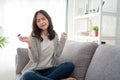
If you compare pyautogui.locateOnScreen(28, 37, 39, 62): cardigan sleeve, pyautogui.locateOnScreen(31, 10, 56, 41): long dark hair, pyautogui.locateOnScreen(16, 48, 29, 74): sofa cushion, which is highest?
pyautogui.locateOnScreen(31, 10, 56, 41): long dark hair

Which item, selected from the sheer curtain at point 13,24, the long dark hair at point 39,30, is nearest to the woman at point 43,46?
the long dark hair at point 39,30

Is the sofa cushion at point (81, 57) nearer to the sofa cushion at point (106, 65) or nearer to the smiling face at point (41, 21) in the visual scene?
the sofa cushion at point (106, 65)

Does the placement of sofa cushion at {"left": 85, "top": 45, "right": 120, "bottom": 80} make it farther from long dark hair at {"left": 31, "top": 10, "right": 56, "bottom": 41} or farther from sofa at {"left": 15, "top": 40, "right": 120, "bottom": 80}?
long dark hair at {"left": 31, "top": 10, "right": 56, "bottom": 41}

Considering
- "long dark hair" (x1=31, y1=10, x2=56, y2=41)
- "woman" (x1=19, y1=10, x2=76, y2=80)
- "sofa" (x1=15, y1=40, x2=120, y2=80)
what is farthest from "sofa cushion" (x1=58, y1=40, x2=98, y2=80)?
"long dark hair" (x1=31, y1=10, x2=56, y2=41)

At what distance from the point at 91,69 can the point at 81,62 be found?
167 millimetres

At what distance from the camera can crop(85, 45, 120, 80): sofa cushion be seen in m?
1.29

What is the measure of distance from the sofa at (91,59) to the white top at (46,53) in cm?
11

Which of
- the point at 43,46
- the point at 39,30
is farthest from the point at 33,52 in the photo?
the point at 39,30

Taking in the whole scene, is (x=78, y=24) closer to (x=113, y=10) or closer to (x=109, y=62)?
(x=113, y=10)

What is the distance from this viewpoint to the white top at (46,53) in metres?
1.87

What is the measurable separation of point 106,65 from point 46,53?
73 cm

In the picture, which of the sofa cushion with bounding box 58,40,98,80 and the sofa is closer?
the sofa

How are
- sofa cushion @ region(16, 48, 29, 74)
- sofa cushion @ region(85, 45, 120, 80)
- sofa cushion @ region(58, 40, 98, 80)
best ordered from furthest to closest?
sofa cushion @ region(16, 48, 29, 74) → sofa cushion @ region(58, 40, 98, 80) → sofa cushion @ region(85, 45, 120, 80)

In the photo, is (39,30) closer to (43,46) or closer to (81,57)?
(43,46)
